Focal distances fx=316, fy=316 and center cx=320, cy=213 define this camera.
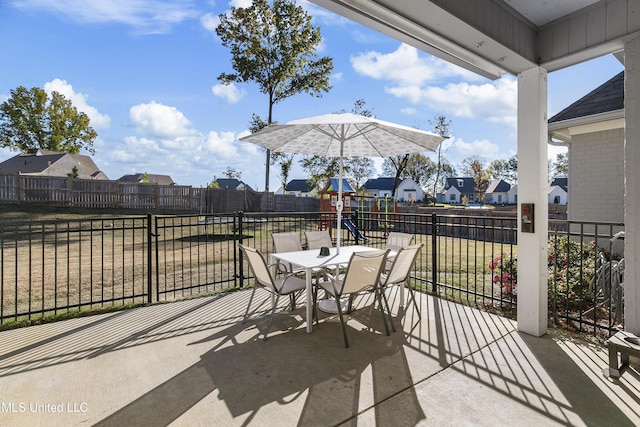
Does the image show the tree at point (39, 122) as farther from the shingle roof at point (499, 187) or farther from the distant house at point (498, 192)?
the shingle roof at point (499, 187)

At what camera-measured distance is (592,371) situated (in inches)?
97.1

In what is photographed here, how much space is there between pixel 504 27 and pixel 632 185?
1711 mm

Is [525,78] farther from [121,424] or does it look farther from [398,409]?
[121,424]

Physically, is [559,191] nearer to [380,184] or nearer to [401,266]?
[380,184]

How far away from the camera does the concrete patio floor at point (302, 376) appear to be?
6.41ft

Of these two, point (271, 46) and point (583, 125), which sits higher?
point (271, 46)

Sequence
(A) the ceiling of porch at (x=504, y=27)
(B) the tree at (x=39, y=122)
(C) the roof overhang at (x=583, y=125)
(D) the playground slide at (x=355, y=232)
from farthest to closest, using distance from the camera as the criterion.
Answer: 1. (B) the tree at (x=39, y=122)
2. (D) the playground slide at (x=355, y=232)
3. (C) the roof overhang at (x=583, y=125)
4. (A) the ceiling of porch at (x=504, y=27)

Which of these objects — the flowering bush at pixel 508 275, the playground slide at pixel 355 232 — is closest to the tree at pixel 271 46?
the playground slide at pixel 355 232

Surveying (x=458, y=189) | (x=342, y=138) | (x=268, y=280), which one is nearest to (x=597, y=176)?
(x=342, y=138)

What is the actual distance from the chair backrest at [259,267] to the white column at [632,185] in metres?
3.11

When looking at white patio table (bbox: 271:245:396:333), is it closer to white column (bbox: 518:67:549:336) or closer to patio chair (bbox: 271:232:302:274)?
patio chair (bbox: 271:232:302:274)

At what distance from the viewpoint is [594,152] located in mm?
6902

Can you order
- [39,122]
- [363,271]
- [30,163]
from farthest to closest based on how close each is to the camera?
[39,122] < [30,163] < [363,271]

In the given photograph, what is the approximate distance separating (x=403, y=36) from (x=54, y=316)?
183 inches
